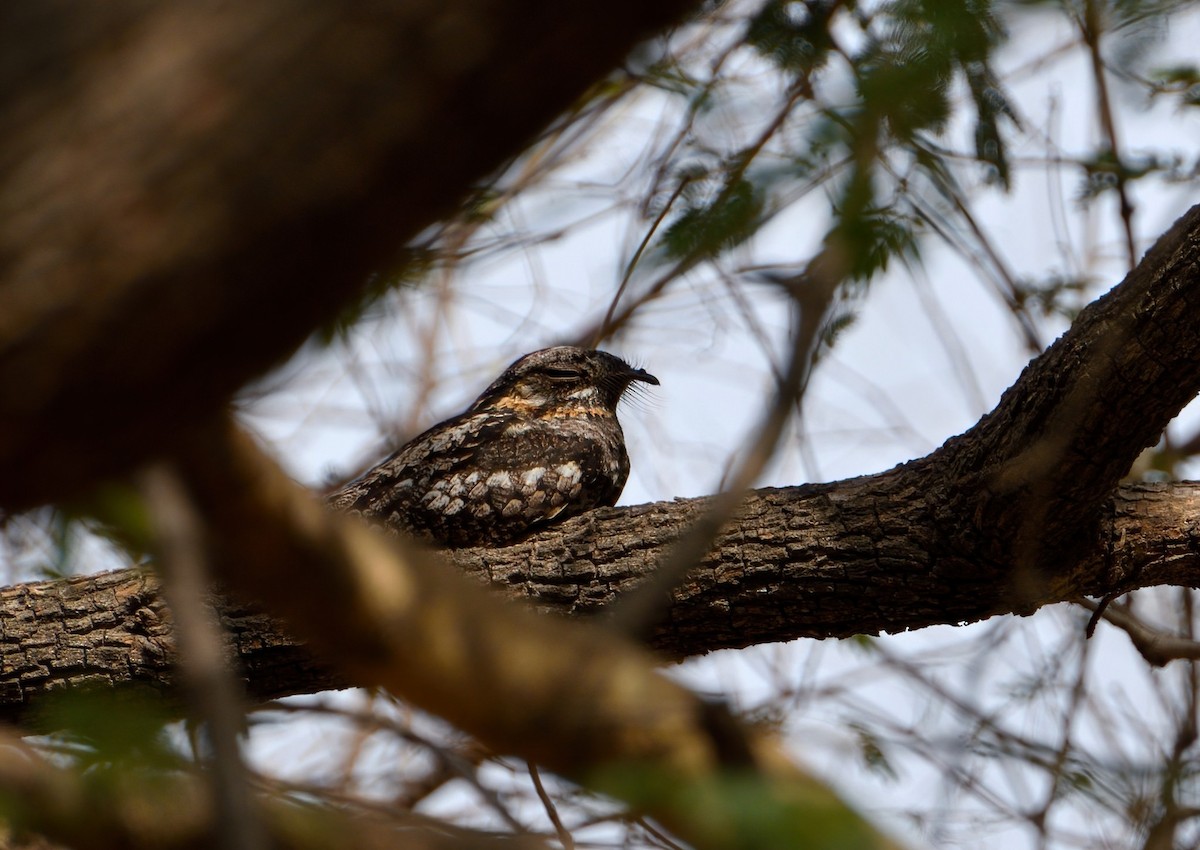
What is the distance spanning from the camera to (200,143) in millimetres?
1174

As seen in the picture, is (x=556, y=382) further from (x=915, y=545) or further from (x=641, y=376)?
(x=915, y=545)

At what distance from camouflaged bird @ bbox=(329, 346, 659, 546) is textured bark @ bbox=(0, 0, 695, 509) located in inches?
161

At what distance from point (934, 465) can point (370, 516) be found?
8.66ft

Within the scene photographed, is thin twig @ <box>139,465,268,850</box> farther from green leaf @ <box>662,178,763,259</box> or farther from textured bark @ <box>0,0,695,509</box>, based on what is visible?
green leaf @ <box>662,178,763,259</box>

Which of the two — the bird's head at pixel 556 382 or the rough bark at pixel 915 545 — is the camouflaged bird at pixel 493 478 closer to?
the bird's head at pixel 556 382

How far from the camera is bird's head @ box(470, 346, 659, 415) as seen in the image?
626cm

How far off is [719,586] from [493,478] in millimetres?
1460

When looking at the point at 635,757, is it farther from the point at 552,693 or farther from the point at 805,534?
the point at 805,534

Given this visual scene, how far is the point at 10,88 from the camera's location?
3.78ft

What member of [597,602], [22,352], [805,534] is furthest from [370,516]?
[22,352]

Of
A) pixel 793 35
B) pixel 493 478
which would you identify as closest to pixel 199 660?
pixel 793 35

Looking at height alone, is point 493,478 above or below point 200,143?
above

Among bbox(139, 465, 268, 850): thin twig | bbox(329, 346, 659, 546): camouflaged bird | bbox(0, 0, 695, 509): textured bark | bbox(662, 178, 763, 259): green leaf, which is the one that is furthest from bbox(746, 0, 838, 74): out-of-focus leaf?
bbox(329, 346, 659, 546): camouflaged bird

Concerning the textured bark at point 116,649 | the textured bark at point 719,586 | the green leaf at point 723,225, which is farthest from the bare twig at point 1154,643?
the textured bark at point 116,649
